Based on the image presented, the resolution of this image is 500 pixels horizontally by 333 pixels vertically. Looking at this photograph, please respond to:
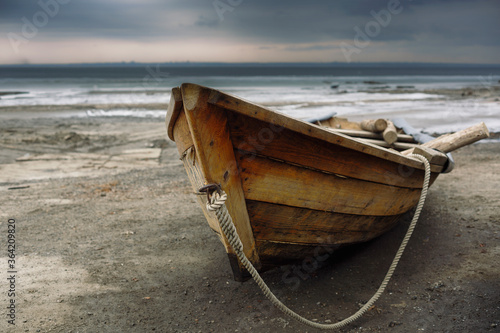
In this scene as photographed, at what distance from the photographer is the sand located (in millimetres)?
2846

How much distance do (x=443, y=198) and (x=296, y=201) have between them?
133 inches

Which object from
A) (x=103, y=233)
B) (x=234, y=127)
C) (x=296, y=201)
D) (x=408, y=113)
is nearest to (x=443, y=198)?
(x=296, y=201)

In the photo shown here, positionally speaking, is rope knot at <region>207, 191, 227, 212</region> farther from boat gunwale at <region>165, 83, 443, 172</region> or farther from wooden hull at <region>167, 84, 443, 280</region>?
boat gunwale at <region>165, 83, 443, 172</region>

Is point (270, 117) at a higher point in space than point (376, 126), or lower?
higher

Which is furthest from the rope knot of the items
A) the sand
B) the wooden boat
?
the sand

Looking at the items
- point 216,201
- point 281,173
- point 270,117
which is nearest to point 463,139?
point 281,173

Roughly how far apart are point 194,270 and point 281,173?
1.63 metres

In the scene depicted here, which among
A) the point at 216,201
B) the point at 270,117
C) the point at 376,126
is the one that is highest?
the point at 270,117

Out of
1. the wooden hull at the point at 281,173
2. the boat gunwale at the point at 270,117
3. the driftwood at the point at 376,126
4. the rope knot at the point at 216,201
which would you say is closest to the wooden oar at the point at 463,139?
the wooden hull at the point at 281,173

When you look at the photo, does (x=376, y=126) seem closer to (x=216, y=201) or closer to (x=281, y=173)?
(x=281, y=173)

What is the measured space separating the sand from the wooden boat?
40 cm

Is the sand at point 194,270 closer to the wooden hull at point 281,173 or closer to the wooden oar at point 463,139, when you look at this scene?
the wooden hull at point 281,173

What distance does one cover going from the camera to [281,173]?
2588mm

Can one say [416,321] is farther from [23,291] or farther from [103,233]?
[103,233]
